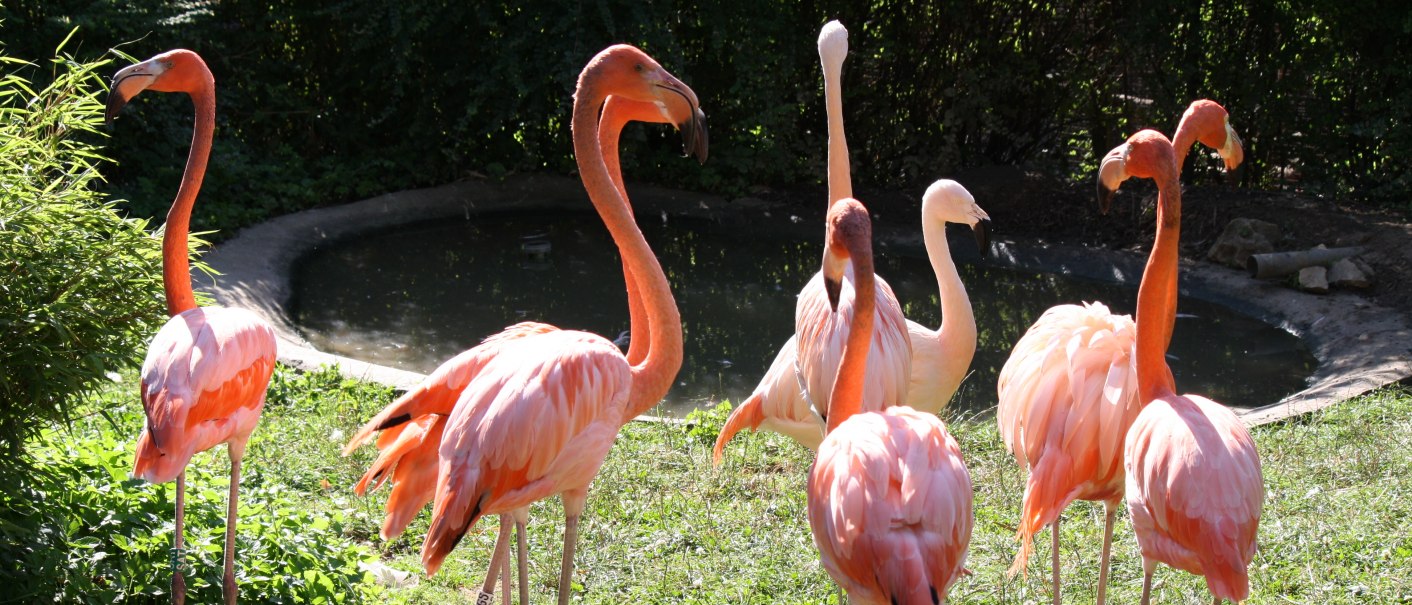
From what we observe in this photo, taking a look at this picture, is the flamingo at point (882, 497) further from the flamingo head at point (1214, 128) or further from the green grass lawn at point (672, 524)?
the flamingo head at point (1214, 128)

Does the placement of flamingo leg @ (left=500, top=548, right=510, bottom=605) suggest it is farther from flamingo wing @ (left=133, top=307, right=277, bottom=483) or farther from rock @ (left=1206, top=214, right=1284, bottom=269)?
rock @ (left=1206, top=214, right=1284, bottom=269)

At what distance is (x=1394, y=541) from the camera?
376cm

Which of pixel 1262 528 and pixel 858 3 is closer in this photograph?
pixel 1262 528

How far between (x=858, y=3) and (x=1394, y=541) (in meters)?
6.99

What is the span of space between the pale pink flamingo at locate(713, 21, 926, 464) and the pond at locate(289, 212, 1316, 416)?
1649 mm

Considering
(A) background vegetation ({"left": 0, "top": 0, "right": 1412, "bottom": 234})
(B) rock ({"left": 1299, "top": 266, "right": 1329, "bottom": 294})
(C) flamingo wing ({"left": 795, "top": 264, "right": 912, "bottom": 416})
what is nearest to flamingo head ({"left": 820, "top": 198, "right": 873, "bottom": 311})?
(C) flamingo wing ({"left": 795, "top": 264, "right": 912, "bottom": 416})

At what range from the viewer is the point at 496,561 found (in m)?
3.09

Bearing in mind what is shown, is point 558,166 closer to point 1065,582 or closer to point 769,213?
point 769,213

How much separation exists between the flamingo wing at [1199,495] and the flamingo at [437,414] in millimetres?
1355

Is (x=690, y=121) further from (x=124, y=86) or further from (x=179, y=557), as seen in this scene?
(x=179, y=557)

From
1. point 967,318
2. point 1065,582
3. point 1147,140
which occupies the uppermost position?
point 1147,140

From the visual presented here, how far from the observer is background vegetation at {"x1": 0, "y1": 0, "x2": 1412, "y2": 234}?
338 inches

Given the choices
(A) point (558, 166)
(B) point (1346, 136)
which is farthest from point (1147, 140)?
(A) point (558, 166)

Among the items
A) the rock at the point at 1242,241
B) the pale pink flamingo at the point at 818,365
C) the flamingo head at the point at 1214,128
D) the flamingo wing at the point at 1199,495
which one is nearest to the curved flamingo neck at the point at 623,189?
the pale pink flamingo at the point at 818,365
